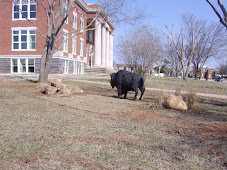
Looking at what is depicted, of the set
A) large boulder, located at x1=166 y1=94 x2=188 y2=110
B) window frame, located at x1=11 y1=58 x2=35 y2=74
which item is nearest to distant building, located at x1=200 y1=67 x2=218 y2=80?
window frame, located at x1=11 y1=58 x2=35 y2=74

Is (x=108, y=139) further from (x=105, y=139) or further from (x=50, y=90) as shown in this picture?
(x=50, y=90)

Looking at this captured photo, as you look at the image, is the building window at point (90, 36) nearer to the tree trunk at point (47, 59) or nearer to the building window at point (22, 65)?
the building window at point (22, 65)

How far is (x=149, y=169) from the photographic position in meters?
3.49

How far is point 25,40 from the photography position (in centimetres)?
2872

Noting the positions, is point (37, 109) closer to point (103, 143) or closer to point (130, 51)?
point (103, 143)

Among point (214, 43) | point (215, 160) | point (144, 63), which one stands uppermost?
point (214, 43)

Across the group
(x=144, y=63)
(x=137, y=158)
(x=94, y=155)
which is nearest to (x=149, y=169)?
(x=137, y=158)

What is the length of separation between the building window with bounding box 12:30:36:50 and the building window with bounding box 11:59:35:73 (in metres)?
1.48

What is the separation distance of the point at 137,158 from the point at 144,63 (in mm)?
25259

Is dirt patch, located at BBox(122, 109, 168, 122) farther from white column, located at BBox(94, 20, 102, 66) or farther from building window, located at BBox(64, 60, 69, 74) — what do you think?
white column, located at BBox(94, 20, 102, 66)

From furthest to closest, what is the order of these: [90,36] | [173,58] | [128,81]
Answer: [173,58] < [90,36] < [128,81]

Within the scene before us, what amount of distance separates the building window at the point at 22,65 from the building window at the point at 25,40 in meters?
1.48

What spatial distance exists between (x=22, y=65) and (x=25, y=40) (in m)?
2.89

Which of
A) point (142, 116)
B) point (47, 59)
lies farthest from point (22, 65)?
point (142, 116)
